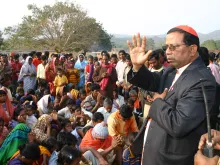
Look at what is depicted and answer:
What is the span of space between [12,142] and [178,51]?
9.10 feet

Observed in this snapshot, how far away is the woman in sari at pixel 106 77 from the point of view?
707 centimetres

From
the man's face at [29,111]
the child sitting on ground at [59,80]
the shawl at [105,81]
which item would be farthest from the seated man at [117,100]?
the man's face at [29,111]

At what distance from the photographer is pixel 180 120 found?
5.45 feet

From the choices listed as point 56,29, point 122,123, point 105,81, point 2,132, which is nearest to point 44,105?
point 105,81

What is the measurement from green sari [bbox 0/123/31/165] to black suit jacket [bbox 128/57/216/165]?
7.67 feet

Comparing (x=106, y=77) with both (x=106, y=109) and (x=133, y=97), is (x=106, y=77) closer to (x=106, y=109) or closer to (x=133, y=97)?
(x=133, y=97)

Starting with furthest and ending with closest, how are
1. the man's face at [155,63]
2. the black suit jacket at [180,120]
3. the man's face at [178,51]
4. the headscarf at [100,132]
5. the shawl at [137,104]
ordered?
the shawl at [137,104] → the man's face at [155,63] → the headscarf at [100,132] → the man's face at [178,51] → the black suit jacket at [180,120]

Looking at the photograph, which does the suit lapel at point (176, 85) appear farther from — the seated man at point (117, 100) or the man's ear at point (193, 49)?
the seated man at point (117, 100)

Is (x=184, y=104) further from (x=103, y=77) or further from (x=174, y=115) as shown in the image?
(x=103, y=77)

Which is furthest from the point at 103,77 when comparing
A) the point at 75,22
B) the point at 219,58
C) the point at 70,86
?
the point at 75,22

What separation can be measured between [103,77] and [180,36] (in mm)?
5306

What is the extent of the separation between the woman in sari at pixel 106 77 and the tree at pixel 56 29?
21.5 metres

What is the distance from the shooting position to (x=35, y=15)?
28969 mm

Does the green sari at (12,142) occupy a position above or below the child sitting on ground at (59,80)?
below
